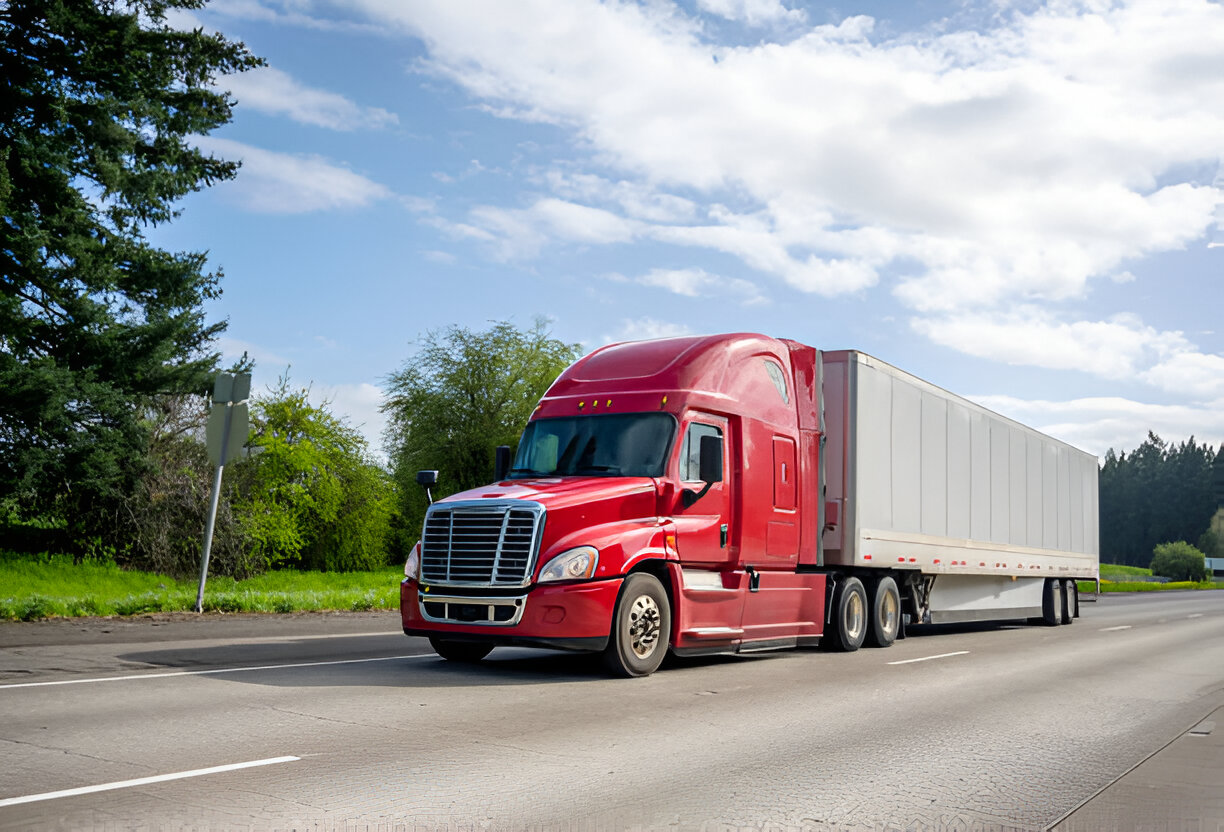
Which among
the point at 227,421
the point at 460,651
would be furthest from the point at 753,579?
the point at 227,421

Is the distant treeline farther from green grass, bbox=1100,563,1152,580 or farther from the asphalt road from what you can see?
the asphalt road

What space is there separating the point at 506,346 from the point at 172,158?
24.9m

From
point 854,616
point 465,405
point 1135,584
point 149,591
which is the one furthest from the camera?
point 1135,584

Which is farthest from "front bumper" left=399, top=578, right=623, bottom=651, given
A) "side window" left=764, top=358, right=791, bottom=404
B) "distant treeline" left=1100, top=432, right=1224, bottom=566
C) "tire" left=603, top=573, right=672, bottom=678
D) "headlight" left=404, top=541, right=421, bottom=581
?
"distant treeline" left=1100, top=432, right=1224, bottom=566

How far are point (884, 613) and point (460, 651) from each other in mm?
7164

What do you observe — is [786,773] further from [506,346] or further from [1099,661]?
[506,346]

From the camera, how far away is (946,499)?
18156 millimetres

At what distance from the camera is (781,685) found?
10.9 metres

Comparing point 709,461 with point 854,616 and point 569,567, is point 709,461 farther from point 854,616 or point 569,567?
point 854,616

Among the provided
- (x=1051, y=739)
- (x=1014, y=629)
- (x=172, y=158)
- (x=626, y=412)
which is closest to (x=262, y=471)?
(x=172, y=158)

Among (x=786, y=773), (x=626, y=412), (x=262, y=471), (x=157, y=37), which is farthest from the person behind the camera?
(x=262, y=471)

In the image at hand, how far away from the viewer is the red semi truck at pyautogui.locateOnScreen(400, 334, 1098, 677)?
10.5 metres

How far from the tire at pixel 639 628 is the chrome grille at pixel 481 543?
1.07 metres

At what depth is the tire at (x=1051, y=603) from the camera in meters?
24.2
